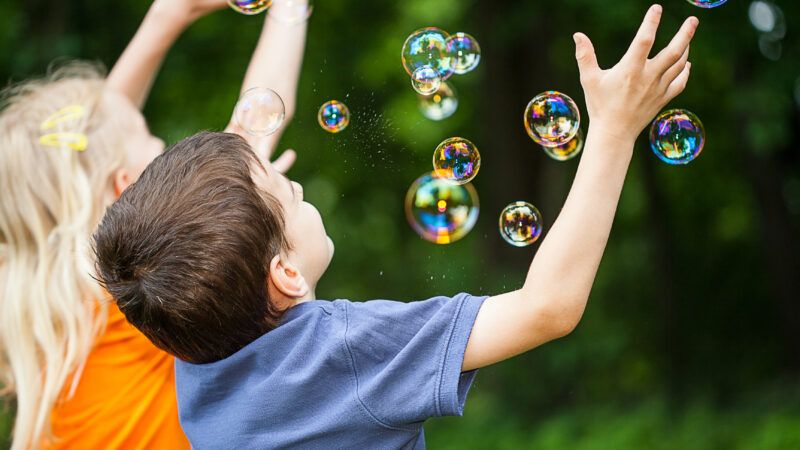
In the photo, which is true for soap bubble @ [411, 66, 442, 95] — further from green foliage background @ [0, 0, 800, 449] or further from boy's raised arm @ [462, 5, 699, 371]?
green foliage background @ [0, 0, 800, 449]

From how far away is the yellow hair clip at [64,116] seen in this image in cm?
268

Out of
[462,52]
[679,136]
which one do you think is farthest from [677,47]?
→ [462,52]

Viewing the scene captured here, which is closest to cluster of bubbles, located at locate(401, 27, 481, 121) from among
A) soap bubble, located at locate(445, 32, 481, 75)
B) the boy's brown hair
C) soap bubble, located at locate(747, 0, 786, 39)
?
soap bubble, located at locate(445, 32, 481, 75)

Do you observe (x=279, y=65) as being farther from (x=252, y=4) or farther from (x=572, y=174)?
(x=572, y=174)

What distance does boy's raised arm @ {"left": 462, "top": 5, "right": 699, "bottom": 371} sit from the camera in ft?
5.48

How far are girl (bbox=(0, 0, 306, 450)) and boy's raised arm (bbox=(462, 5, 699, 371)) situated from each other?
848 mm

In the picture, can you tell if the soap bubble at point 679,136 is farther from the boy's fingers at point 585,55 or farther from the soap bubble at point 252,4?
the soap bubble at point 252,4

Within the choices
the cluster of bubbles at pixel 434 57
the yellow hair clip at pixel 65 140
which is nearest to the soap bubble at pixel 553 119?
the cluster of bubbles at pixel 434 57

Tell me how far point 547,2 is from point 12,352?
504cm

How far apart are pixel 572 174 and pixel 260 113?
6.65 metres

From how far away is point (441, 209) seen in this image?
9.99 ft

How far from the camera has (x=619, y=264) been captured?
1120cm

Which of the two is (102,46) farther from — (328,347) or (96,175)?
(328,347)

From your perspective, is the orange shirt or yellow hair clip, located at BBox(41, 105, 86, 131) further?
yellow hair clip, located at BBox(41, 105, 86, 131)
